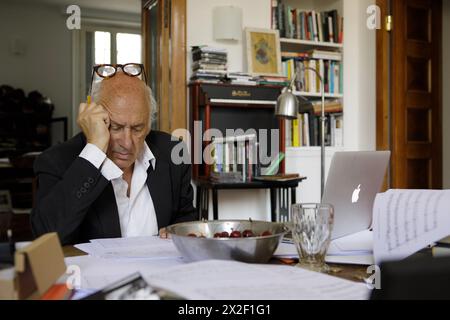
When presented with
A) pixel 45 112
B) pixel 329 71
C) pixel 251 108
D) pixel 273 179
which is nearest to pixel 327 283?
pixel 273 179

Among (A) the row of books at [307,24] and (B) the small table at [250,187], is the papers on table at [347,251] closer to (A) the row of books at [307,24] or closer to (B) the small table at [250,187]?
(B) the small table at [250,187]

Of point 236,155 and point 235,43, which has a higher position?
point 235,43

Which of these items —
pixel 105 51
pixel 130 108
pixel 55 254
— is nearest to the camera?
pixel 55 254

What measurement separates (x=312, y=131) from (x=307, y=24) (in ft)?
2.96

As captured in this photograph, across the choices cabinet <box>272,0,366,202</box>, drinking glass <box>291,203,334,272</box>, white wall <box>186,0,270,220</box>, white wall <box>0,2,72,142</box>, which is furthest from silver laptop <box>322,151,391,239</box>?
white wall <box>0,2,72,142</box>

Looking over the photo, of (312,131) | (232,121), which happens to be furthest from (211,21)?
(312,131)

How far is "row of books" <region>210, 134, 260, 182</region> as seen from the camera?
3.72 metres

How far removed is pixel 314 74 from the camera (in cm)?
434

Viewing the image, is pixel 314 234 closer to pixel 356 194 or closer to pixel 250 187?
pixel 356 194

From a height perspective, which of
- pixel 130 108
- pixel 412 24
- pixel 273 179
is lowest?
pixel 273 179

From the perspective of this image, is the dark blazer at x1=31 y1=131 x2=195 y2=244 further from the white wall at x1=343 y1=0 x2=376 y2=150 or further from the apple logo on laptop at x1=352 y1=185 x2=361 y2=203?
the white wall at x1=343 y1=0 x2=376 y2=150

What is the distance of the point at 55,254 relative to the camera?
74cm

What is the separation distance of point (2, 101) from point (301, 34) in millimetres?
4336

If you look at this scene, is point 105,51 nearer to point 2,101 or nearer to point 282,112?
point 2,101
